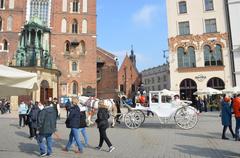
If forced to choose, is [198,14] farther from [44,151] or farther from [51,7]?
[44,151]

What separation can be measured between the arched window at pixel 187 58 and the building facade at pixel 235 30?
4.55 metres

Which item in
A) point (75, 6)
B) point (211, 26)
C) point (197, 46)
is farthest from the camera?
point (75, 6)

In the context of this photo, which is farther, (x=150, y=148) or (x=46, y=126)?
(x=150, y=148)

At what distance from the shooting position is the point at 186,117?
14.3m

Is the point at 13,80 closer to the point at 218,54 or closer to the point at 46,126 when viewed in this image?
the point at 46,126

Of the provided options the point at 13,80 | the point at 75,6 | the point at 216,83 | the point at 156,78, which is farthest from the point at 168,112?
the point at 156,78

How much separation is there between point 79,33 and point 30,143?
1409 inches

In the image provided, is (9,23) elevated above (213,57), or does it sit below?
above

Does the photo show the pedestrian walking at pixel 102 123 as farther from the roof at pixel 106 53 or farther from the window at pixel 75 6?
the roof at pixel 106 53

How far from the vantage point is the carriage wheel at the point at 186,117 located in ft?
46.7

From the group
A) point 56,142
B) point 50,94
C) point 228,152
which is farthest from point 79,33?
point 228,152

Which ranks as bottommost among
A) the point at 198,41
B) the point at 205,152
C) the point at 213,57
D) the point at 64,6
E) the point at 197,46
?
the point at 205,152

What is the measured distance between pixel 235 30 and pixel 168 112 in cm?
2271

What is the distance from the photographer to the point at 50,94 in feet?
103
